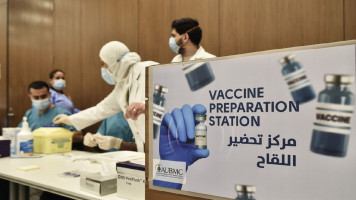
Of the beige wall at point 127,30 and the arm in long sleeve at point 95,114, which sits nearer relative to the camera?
the beige wall at point 127,30

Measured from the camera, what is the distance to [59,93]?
324 centimetres

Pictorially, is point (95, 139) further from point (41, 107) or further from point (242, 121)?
point (242, 121)

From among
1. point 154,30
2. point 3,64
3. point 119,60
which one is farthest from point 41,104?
point 3,64

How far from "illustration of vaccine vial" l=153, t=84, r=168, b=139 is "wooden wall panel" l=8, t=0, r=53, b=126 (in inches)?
127

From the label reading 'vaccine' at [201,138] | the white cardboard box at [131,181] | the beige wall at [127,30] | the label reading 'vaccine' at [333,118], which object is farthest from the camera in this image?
the beige wall at [127,30]

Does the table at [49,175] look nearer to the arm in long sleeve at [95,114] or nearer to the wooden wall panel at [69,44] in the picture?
the arm in long sleeve at [95,114]

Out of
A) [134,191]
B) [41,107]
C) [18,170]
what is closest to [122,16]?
[41,107]

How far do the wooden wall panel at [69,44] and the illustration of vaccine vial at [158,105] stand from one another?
2.66m

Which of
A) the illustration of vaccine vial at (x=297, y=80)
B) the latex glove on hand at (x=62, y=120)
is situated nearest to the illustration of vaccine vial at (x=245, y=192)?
the illustration of vaccine vial at (x=297, y=80)

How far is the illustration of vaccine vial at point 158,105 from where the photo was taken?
77 centimetres

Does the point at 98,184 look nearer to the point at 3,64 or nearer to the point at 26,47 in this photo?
the point at 26,47

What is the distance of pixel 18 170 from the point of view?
5.70 feet

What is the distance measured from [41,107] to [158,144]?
2.38 meters

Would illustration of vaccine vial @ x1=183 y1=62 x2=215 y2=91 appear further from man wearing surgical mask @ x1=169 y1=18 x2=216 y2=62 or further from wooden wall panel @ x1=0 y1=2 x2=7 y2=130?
wooden wall panel @ x1=0 y1=2 x2=7 y2=130
